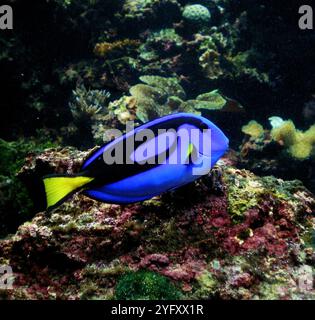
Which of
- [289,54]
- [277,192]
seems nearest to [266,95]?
[289,54]

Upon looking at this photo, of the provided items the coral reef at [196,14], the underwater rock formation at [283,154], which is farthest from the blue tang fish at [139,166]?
the coral reef at [196,14]

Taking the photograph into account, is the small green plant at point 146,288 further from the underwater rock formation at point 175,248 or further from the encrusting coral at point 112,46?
the encrusting coral at point 112,46

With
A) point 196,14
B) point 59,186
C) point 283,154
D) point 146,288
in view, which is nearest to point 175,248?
point 146,288

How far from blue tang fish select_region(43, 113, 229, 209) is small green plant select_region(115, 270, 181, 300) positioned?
0.78 m

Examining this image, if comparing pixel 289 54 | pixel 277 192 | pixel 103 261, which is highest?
pixel 289 54

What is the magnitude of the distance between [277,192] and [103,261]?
1543 mm

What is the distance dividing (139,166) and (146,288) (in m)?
0.96

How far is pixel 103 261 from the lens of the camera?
95.0 inches

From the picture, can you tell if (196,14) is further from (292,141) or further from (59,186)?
(59,186)

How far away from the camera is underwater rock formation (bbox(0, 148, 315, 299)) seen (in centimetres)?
225

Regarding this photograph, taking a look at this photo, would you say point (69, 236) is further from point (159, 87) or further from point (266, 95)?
point (266, 95)

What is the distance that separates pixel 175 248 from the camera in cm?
242
